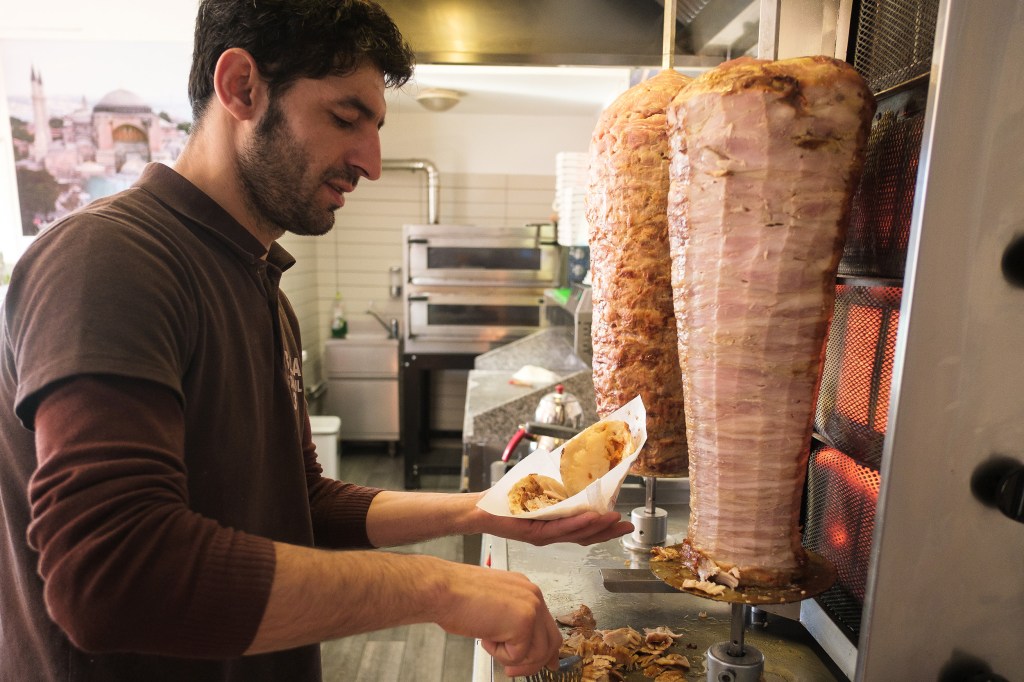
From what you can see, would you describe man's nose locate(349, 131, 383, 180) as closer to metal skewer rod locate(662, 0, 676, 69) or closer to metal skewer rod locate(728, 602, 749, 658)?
metal skewer rod locate(662, 0, 676, 69)

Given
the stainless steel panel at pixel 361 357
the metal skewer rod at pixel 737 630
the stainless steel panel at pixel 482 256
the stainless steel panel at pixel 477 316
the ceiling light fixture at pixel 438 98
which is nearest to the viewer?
the metal skewer rod at pixel 737 630

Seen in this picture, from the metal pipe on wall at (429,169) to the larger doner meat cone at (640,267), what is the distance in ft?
17.2

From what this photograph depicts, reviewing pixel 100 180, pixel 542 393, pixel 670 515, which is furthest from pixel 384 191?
pixel 670 515

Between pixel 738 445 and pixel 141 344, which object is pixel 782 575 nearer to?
pixel 738 445

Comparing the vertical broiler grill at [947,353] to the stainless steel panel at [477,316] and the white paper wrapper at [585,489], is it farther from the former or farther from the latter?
the stainless steel panel at [477,316]

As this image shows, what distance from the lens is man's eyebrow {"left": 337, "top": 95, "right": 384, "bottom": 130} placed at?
3.58ft

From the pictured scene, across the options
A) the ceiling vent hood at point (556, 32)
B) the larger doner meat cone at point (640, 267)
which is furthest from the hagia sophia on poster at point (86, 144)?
the larger doner meat cone at point (640, 267)

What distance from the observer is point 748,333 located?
764 mm

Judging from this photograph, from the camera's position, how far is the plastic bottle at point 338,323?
6.37 metres

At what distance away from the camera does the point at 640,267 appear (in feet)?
3.53

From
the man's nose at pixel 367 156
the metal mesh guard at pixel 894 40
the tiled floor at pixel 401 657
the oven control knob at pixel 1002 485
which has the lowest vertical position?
the tiled floor at pixel 401 657

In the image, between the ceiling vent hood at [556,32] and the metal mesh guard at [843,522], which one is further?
the ceiling vent hood at [556,32]

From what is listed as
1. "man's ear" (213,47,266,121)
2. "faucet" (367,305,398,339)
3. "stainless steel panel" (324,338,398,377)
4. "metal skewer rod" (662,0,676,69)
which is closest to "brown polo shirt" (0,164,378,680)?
"man's ear" (213,47,266,121)

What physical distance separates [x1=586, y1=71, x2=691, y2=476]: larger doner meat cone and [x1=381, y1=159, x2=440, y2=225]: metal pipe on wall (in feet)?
17.2
